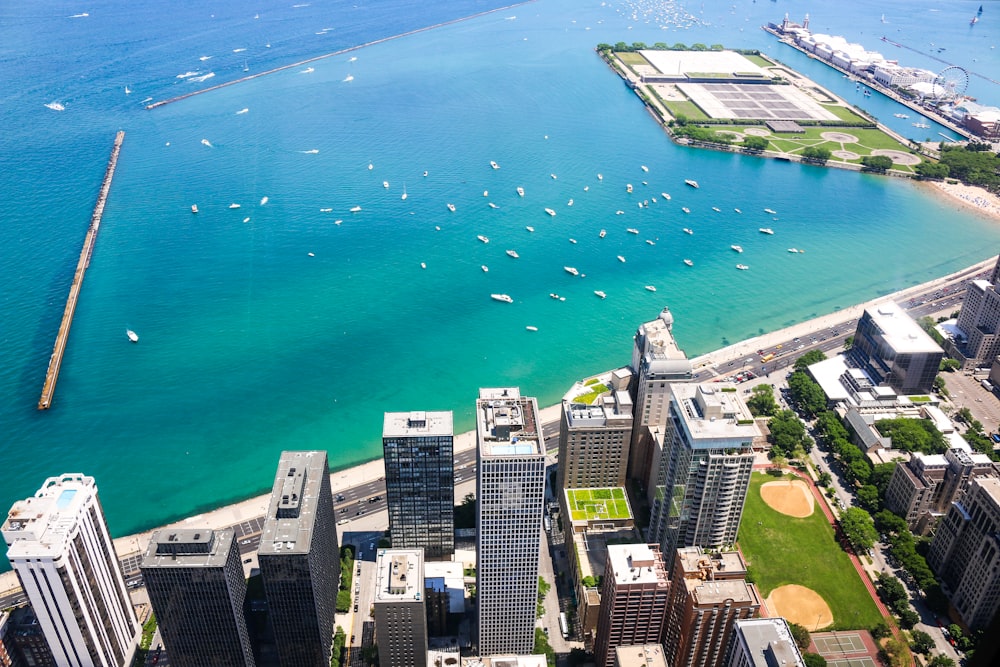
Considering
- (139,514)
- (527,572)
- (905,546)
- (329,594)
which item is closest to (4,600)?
(139,514)

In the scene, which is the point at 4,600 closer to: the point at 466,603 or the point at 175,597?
the point at 175,597

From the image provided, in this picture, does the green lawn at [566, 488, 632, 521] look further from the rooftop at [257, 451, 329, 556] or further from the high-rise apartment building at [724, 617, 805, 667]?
the rooftop at [257, 451, 329, 556]

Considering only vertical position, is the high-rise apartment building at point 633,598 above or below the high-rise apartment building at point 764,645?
below

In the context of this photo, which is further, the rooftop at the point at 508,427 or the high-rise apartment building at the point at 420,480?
the high-rise apartment building at the point at 420,480

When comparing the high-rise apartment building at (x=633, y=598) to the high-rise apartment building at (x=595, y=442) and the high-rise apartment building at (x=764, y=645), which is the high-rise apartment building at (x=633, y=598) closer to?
the high-rise apartment building at (x=764, y=645)

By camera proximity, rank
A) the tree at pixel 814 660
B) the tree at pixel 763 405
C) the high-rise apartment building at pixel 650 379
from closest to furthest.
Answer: the tree at pixel 814 660
the high-rise apartment building at pixel 650 379
the tree at pixel 763 405

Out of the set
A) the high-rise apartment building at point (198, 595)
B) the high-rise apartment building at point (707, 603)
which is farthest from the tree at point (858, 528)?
the high-rise apartment building at point (198, 595)
